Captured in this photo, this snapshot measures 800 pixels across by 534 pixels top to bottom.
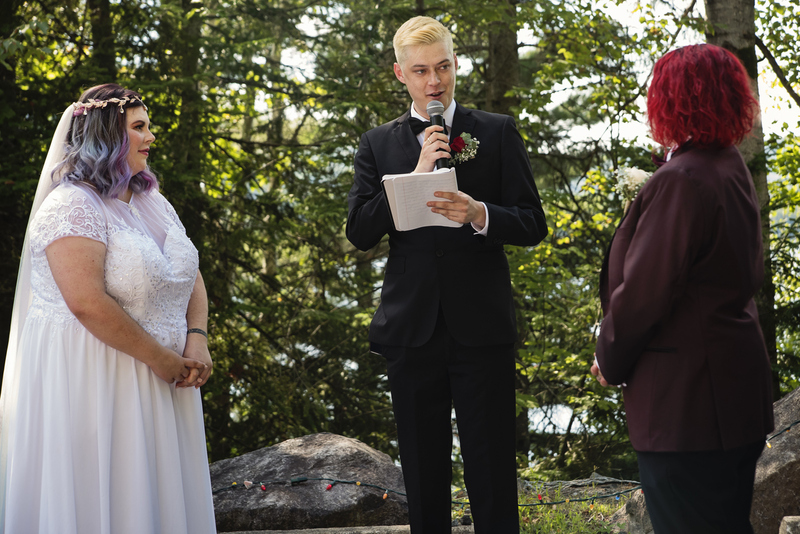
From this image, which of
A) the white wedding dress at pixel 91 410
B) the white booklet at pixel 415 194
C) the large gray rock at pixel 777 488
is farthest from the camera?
the large gray rock at pixel 777 488

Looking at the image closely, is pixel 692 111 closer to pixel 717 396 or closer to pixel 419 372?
pixel 717 396

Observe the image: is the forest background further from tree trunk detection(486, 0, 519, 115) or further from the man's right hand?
the man's right hand

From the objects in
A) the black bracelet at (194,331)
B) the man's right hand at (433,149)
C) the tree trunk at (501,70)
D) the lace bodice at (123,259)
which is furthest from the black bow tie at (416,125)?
the tree trunk at (501,70)

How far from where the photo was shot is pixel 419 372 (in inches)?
100

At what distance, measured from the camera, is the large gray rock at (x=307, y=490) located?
363 cm

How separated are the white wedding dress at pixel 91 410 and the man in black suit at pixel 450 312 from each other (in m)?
0.80

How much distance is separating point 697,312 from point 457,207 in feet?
2.69

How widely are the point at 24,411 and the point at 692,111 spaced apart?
2303 millimetres

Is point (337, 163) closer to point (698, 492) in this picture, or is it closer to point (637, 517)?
point (637, 517)

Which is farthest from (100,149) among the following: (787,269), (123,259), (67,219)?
(787,269)

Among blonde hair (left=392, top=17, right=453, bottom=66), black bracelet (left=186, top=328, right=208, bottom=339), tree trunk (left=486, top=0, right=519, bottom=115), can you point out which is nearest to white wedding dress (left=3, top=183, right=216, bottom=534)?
black bracelet (left=186, top=328, right=208, bottom=339)

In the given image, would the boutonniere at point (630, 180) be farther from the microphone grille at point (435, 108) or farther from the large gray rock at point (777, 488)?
the large gray rock at point (777, 488)

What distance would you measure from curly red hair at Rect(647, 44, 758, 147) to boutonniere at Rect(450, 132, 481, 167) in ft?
2.50

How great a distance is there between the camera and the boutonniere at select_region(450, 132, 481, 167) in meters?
2.48
